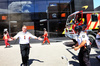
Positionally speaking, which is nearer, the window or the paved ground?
the paved ground

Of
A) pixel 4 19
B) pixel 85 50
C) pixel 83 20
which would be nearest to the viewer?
pixel 85 50

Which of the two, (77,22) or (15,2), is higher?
(15,2)

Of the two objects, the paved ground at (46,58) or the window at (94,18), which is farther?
the window at (94,18)

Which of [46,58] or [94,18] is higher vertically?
[94,18]

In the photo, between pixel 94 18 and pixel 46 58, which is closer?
pixel 46 58

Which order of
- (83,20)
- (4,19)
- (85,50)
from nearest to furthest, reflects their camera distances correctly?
1. (85,50)
2. (83,20)
3. (4,19)

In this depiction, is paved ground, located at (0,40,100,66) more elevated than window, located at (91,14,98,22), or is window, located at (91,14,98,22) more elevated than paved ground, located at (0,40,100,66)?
window, located at (91,14,98,22)

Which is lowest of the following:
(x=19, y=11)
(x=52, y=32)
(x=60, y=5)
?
(x=52, y=32)

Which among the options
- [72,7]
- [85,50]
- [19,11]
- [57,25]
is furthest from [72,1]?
[85,50]

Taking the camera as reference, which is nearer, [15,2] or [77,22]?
[77,22]

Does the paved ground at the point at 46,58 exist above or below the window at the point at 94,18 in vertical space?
below

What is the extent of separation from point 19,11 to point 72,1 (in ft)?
25.6

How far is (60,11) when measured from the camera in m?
15.4

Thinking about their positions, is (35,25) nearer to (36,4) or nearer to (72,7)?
(36,4)
